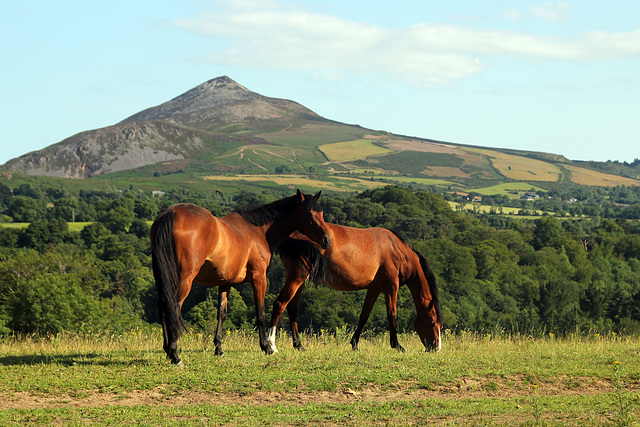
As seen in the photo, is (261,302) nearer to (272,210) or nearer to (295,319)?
(295,319)

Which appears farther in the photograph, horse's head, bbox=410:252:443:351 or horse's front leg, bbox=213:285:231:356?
horse's head, bbox=410:252:443:351

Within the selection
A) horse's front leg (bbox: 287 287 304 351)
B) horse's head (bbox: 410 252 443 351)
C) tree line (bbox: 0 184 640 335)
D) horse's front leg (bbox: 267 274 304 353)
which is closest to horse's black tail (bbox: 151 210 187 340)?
horse's front leg (bbox: 267 274 304 353)

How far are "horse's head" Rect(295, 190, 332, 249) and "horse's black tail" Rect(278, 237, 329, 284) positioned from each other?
0.88 ft

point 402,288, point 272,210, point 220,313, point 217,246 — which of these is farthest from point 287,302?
point 402,288

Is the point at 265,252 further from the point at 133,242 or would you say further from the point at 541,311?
the point at 133,242

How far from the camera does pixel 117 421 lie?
769 cm

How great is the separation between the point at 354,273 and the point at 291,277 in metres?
1.22

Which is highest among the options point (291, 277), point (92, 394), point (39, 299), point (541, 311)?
point (291, 277)

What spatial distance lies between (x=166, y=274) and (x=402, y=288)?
5256cm

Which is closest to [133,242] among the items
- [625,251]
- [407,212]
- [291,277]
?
[407,212]

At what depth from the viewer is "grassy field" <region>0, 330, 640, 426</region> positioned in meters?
8.02

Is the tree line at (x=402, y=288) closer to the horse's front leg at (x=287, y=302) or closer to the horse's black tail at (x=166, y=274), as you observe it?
the horse's front leg at (x=287, y=302)

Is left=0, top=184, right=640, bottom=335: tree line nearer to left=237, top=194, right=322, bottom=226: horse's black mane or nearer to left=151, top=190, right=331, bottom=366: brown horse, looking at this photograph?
left=237, top=194, right=322, bottom=226: horse's black mane

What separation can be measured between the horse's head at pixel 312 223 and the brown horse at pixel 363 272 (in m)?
0.18
